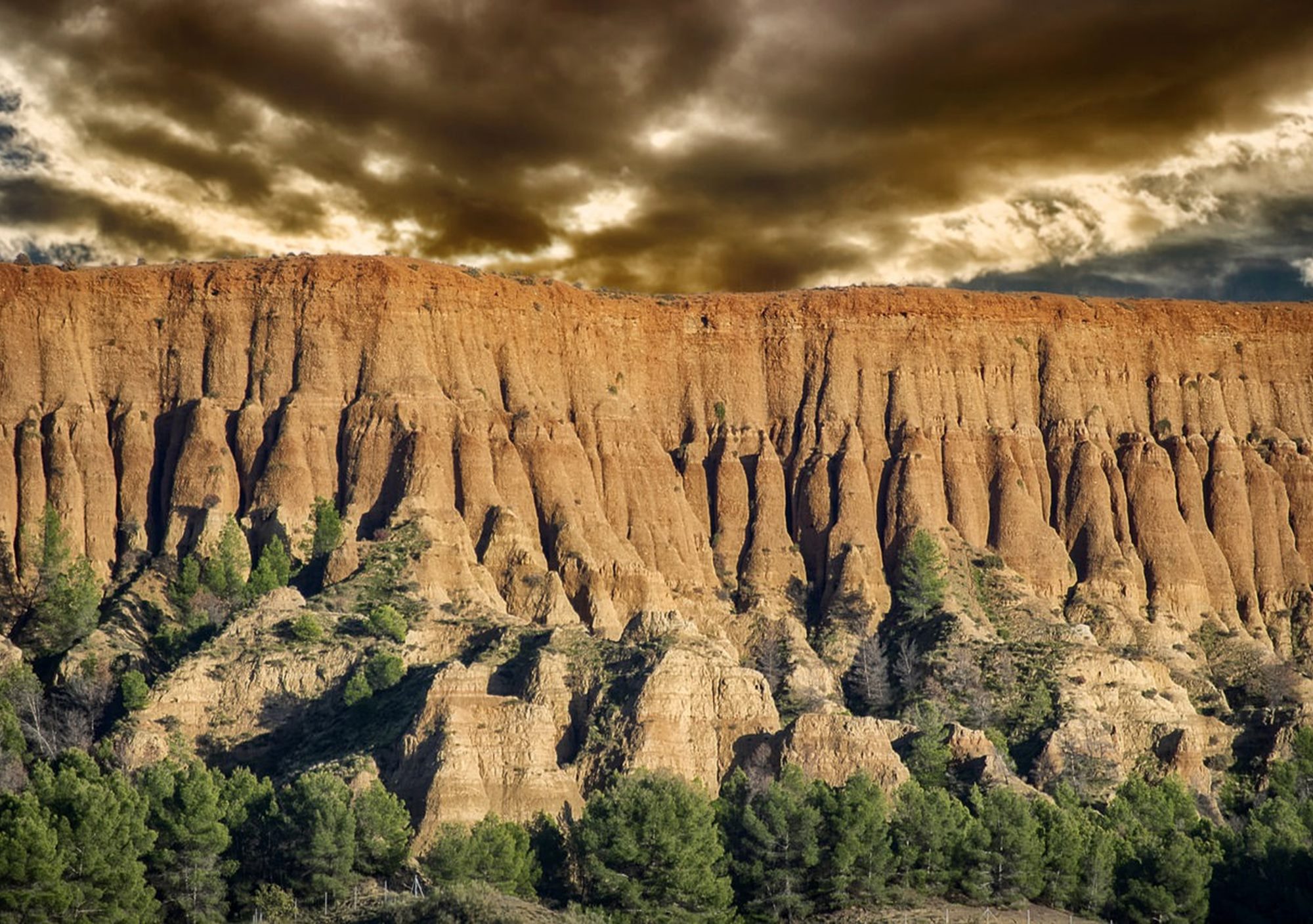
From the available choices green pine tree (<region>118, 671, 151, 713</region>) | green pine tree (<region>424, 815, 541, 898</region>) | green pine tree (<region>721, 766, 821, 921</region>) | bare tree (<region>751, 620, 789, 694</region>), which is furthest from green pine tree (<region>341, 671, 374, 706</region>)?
bare tree (<region>751, 620, 789, 694</region>)

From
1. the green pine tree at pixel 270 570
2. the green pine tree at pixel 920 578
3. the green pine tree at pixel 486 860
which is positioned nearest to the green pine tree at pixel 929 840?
the green pine tree at pixel 486 860

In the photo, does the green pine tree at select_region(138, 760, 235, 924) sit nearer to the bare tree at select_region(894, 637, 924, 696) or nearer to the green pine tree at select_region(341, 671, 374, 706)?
the green pine tree at select_region(341, 671, 374, 706)

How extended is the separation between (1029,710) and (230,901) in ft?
148

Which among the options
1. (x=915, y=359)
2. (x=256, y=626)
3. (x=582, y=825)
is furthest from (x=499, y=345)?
(x=582, y=825)

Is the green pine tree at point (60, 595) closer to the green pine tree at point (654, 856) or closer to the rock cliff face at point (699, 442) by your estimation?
the rock cliff face at point (699, 442)

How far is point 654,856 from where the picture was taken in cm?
9044

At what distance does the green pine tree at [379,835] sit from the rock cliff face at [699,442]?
28.5 m

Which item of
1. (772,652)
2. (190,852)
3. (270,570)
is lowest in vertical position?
(190,852)

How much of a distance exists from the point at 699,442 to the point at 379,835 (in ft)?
204

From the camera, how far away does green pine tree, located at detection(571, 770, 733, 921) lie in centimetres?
8919

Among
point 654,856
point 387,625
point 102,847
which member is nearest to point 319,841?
point 102,847

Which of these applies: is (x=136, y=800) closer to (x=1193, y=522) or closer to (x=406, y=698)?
(x=406, y=698)

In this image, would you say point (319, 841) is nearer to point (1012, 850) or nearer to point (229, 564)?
point (1012, 850)

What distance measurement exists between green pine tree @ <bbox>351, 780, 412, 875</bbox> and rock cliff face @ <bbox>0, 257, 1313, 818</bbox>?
93.5ft
